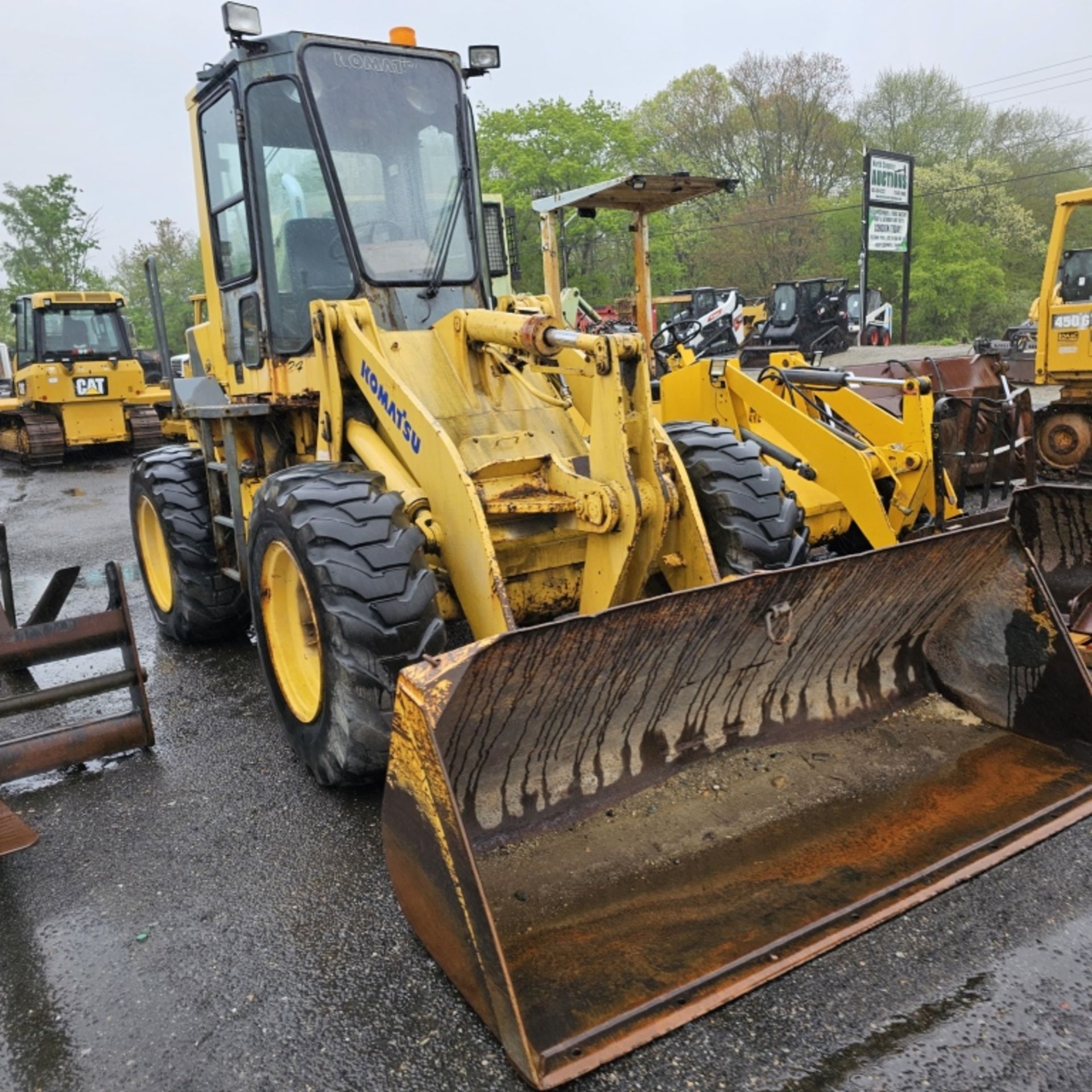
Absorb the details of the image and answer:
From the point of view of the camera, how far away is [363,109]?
13.7ft

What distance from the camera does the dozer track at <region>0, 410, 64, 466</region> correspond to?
15.7m

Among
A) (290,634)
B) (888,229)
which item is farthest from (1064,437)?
(888,229)

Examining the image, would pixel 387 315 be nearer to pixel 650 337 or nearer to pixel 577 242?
pixel 650 337

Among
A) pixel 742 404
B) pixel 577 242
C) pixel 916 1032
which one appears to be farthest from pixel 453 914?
pixel 577 242

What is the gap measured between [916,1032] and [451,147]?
411cm

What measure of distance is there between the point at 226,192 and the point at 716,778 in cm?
373

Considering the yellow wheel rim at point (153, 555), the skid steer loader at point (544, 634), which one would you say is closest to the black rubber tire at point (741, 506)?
the skid steer loader at point (544, 634)

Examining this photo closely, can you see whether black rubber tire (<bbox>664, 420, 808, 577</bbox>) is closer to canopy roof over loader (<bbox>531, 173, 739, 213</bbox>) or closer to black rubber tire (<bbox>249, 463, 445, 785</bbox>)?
black rubber tire (<bbox>249, 463, 445, 785</bbox>)

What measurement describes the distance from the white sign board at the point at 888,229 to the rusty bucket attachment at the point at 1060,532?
17375 mm

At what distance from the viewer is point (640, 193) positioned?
703cm

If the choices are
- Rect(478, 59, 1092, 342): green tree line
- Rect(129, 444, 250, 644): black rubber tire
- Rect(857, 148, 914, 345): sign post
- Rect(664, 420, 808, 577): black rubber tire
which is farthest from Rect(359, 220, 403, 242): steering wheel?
Rect(478, 59, 1092, 342): green tree line

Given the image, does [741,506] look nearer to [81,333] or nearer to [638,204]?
[638,204]

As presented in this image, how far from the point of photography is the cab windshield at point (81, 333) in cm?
1617

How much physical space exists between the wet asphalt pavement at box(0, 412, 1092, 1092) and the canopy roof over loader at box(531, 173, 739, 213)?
504cm
